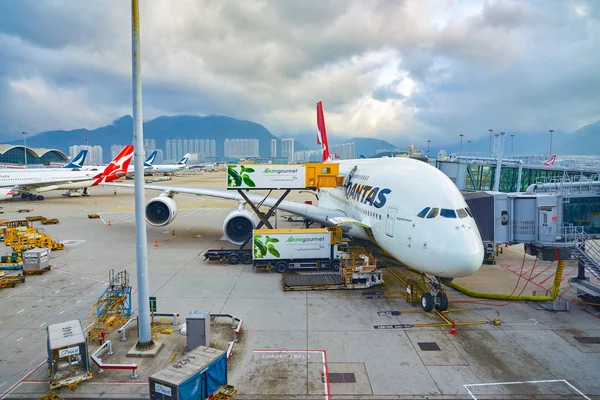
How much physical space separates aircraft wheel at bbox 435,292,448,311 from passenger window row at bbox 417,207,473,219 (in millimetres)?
3303

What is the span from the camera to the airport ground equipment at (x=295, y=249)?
18.7m

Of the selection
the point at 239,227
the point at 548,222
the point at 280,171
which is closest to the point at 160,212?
the point at 239,227

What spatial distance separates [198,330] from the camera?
10484 mm

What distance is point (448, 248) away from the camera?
1183 centimetres

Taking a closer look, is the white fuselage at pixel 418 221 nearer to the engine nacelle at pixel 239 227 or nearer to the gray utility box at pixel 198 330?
the engine nacelle at pixel 239 227

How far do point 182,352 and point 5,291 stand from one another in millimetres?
10942

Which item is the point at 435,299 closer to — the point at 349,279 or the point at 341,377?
the point at 349,279

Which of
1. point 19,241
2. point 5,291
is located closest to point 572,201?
point 5,291

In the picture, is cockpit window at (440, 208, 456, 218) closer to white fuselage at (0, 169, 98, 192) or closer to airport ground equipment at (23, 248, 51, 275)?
airport ground equipment at (23, 248, 51, 275)

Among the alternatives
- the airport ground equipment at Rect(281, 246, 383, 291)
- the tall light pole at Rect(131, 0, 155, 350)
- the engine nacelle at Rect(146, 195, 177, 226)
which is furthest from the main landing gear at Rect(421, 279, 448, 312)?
the engine nacelle at Rect(146, 195, 177, 226)

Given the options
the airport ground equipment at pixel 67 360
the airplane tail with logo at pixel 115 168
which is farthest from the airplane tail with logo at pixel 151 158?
the airport ground equipment at pixel 67 360

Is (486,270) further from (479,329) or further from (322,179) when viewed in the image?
(322,179)

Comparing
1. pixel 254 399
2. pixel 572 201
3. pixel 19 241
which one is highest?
pixel 572 201

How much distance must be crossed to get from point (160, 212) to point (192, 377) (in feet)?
59.8
